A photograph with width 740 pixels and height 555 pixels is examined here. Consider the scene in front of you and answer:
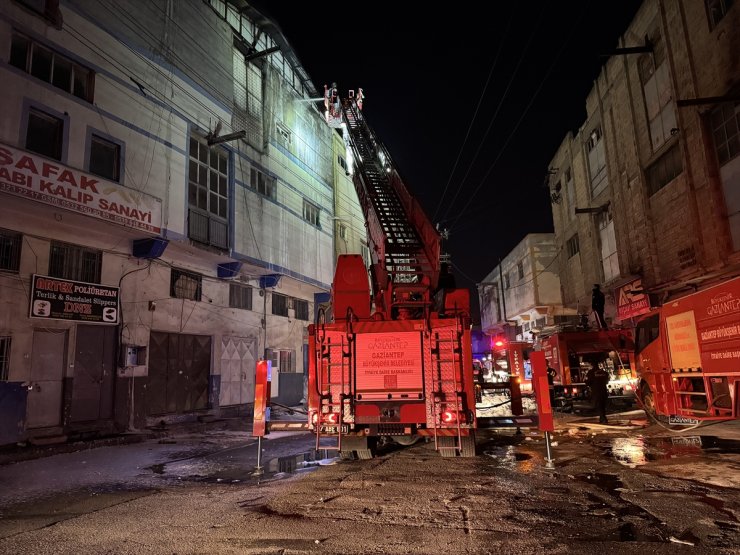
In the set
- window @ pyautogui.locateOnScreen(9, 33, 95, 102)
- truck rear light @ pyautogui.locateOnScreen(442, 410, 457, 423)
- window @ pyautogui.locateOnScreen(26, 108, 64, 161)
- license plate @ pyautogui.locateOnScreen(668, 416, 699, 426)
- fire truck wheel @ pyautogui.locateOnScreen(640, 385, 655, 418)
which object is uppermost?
window @ pyautogui.locateOnScreen(9, 33, 95, 102)

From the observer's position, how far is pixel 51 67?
12.5 m

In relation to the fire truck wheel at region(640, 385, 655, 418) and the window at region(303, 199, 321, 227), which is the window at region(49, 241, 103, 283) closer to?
the window at region(303, 199, 321, 227)

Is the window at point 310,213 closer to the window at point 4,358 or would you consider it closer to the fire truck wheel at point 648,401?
the window at point 4,358

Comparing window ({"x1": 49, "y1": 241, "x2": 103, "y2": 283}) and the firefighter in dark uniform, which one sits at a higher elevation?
window ({"x1": 49, "y1": 241, "x2": 103, "y2": 283})

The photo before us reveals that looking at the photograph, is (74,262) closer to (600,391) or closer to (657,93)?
(600,391)

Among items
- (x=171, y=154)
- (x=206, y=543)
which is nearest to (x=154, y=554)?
(x=206, y=543)

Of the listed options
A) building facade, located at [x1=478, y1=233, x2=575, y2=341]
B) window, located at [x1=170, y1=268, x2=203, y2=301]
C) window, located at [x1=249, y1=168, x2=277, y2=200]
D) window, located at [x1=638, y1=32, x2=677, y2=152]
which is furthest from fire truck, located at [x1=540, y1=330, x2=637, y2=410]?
window, located at [x1=249, y1=168, x2=277, y2=200]

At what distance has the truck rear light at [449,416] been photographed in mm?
7469

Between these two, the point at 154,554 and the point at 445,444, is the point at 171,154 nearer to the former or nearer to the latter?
the point at 445,444

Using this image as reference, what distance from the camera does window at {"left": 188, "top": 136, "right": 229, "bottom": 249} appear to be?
54.9 feet

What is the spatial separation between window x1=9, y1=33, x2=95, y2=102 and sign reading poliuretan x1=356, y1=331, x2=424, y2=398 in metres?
11.4

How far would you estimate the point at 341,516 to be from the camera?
16.3 feet

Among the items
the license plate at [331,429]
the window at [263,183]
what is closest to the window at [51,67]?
the window at [263,183]

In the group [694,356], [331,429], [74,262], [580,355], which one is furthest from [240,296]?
[694,356]
